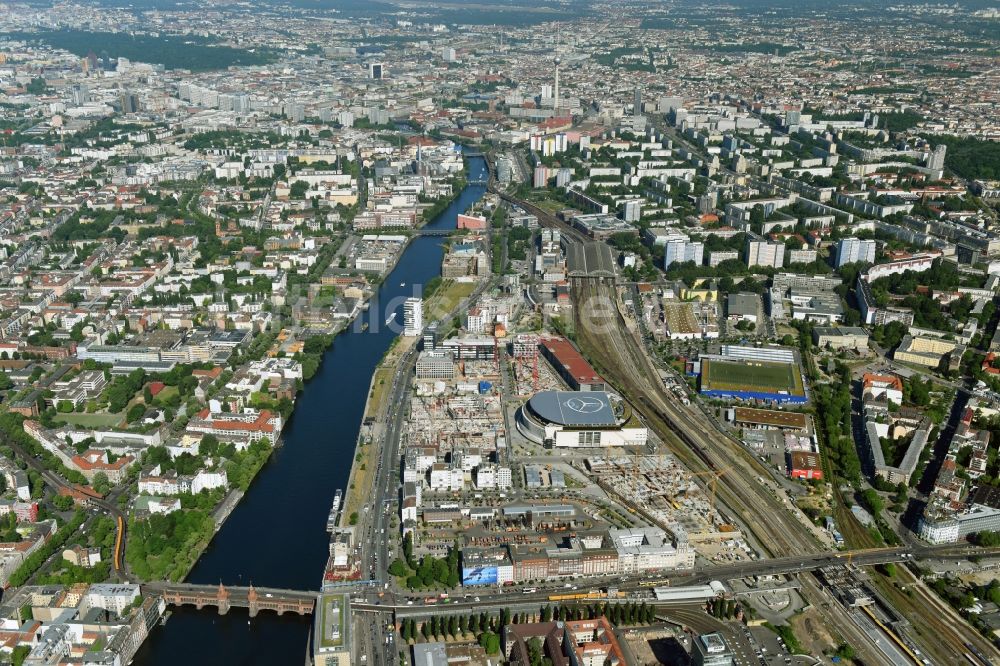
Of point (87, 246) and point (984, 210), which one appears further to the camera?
point (984, 210)

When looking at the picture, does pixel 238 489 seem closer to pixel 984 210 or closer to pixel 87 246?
pixel 87 246

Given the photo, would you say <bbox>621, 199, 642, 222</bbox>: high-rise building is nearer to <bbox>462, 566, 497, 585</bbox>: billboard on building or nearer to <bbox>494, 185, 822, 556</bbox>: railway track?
<bbox>494, 185, 822, 556</bbox>: railway track

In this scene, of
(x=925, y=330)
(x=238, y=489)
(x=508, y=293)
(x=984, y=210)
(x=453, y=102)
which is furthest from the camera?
(x=453, y=102)

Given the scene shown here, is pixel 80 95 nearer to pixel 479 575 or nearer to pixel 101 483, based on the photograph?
pixel 101 483

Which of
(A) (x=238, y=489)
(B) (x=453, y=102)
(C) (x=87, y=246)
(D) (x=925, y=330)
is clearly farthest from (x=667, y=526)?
(B) (x=453, y=102)

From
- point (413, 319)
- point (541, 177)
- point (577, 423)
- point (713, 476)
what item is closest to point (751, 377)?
point (713, 476)

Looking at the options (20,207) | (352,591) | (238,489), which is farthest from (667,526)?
(20,207)

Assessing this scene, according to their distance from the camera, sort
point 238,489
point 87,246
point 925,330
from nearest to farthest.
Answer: point 238,489 → point 925,330 → point 87,246
